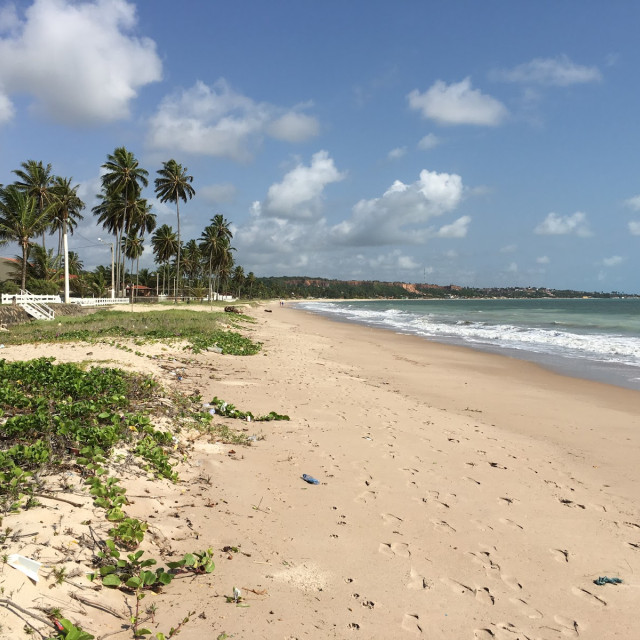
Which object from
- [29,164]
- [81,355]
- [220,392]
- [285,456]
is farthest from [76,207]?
[285,456]

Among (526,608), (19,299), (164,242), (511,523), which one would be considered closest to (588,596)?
(526,608)

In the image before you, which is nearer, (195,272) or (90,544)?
(90,544)

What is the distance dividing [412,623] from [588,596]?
1420mm

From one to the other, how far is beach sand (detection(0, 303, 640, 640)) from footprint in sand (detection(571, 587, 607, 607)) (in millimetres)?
14

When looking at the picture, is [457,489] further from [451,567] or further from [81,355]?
[81,355]

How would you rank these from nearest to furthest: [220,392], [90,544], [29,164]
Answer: [90,544] → [220,392] → [29,164]

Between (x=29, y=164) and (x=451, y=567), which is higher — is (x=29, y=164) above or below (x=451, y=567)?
above

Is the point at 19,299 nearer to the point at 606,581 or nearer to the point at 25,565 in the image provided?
the point at 25,565

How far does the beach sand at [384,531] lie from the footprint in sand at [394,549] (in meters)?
0.02

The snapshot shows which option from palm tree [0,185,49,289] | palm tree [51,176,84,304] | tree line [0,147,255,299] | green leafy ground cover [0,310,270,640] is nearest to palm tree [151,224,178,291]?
tree line [0,147,255,299]

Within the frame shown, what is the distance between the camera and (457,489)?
16.5 feet

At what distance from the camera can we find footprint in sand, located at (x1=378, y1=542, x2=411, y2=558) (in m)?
3.71

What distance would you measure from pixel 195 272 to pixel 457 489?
102 meters

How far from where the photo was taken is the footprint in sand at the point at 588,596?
3258 mm
